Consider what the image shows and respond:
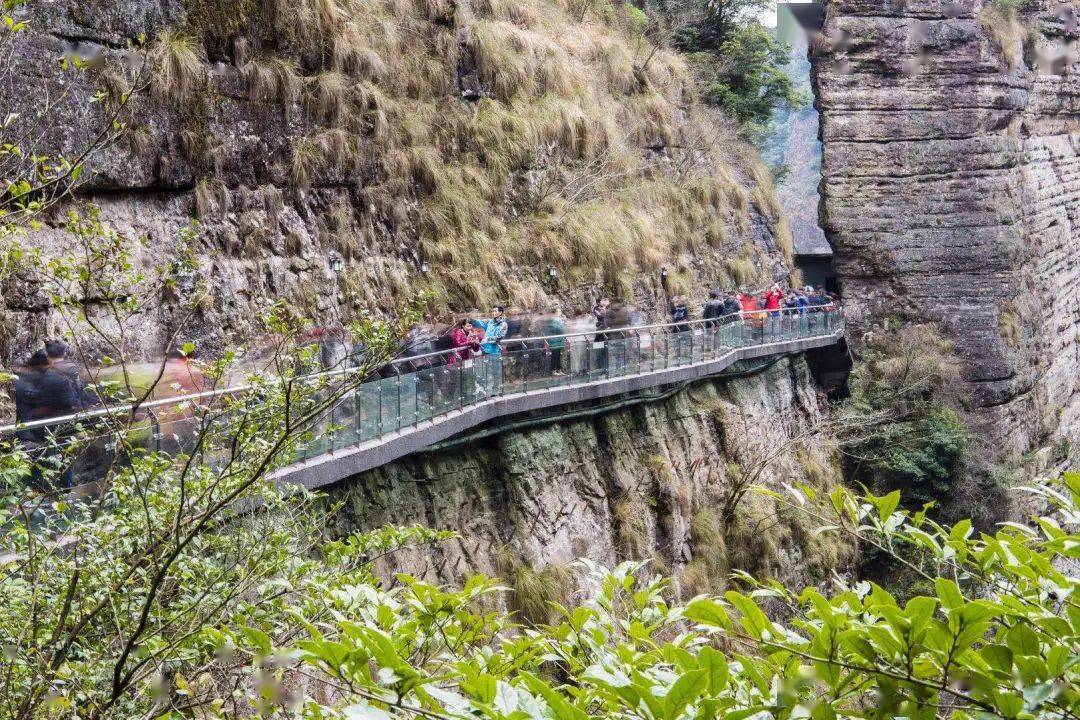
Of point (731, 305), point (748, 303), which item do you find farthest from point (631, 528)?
point (748, 303)

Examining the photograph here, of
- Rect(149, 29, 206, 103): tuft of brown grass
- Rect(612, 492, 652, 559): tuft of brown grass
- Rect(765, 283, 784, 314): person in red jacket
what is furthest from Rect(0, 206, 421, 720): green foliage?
Rect(765, 283, 784, 314): person in red jacket

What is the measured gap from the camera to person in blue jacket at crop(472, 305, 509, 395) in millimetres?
13852

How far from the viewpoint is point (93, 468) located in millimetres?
7129

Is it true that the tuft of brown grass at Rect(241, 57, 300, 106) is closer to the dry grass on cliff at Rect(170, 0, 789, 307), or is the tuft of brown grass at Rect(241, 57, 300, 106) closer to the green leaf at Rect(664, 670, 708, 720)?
the dry grass on cliff at Rect(170, 0, 789, 307)

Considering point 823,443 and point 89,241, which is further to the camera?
point 823,443

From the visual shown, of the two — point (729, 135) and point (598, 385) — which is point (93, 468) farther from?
point (729, 135)

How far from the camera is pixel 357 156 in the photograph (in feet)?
52.5

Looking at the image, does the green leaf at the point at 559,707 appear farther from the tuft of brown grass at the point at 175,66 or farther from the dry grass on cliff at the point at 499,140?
the dry grass on cliff at the point at 499,140

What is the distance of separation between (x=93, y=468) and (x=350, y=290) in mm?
8155

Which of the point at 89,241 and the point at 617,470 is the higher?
the point at 89,241

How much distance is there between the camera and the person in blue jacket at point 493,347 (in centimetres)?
1385

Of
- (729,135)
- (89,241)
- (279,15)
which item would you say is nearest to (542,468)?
(279,15)

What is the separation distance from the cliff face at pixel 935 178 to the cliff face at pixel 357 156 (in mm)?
6786

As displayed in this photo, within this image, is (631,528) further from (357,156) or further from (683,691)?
(683,691)
